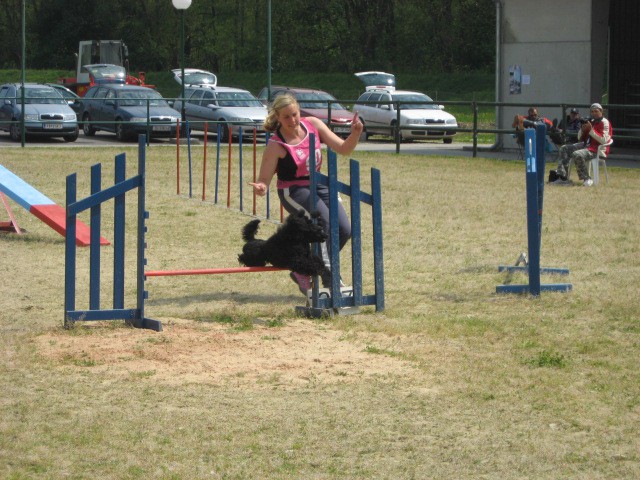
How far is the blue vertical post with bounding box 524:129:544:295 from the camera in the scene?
10.0m

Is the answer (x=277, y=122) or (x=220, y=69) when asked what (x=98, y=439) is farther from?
(x=220, y=69)

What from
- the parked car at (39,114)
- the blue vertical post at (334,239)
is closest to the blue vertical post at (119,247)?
the blue vertical post at (334,239)

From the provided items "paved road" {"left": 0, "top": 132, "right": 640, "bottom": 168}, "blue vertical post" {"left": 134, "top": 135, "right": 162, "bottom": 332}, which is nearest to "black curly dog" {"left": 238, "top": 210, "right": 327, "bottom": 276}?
"blue vertical post" {"left": 134, "top": 135, "right": 162, "bottom": 332}

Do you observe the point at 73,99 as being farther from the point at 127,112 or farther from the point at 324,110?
the point at 324,110

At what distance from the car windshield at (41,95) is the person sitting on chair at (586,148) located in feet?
52.8

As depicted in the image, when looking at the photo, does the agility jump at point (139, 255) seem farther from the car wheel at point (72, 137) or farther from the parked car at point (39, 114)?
the car wheel at point (72, 137)

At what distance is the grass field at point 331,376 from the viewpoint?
568 centimetres

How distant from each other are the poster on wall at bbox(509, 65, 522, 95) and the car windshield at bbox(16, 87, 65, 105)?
39.6 feet

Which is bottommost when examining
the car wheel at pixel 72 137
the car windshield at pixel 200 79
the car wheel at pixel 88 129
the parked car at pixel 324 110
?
the car wheel at pixel 72 137

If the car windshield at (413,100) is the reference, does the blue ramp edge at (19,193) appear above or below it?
below

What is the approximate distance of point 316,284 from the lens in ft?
30.0

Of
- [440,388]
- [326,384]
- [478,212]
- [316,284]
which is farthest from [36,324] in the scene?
[478,212]

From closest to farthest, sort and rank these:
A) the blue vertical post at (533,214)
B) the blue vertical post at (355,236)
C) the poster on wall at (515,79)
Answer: the blue vertical post at (355,236), the blue vertical post at (533,214), the poster on wall at (515,79)

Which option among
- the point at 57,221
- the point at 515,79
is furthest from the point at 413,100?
the point at 57,221
